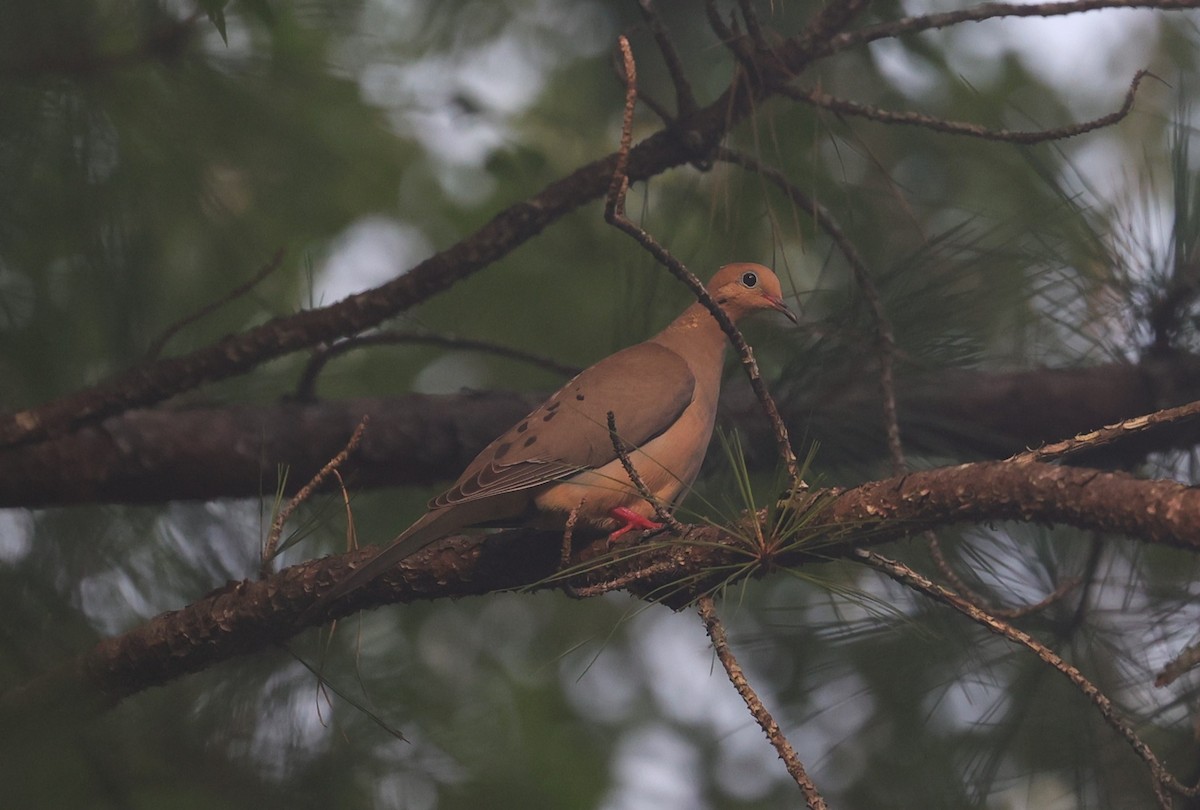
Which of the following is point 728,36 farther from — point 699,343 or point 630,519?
point 630,519

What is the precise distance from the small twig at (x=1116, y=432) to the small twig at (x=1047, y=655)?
0.24 meters

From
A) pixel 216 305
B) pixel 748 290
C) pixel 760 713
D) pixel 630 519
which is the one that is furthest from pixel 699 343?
pixel 760 713

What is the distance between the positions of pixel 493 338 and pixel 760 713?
11.6ft

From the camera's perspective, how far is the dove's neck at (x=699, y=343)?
302 centimetres

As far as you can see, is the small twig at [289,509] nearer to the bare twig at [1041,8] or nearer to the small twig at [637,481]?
the small twig at [637,481]

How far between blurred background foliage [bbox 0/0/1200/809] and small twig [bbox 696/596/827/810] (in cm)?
16

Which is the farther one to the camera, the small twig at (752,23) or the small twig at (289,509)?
the small twig at (752,23)

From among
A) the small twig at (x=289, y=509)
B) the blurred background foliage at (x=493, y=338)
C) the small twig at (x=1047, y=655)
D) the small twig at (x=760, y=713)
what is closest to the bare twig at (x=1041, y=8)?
the blurred background foliage at (x=493, y=338)

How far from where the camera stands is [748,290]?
127 inches

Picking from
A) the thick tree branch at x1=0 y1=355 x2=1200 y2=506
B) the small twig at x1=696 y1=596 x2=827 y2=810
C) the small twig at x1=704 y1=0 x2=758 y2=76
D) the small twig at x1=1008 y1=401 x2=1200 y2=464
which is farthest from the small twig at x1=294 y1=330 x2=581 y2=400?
the small twig at x1=1008 y1=401 x2=1200 y2=464

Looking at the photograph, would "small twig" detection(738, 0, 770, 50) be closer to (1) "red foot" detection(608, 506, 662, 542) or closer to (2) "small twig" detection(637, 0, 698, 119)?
(2) "small twig" detection(637, 0, 698, 119)

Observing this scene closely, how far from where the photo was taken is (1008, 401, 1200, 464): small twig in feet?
5.24

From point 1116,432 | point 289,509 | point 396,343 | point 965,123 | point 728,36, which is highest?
point 396,343

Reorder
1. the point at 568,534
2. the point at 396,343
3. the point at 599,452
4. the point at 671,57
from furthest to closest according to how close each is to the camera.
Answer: the point at 396,343 → the point at 599,452 → the point at 671,57 → the point at 568,534
